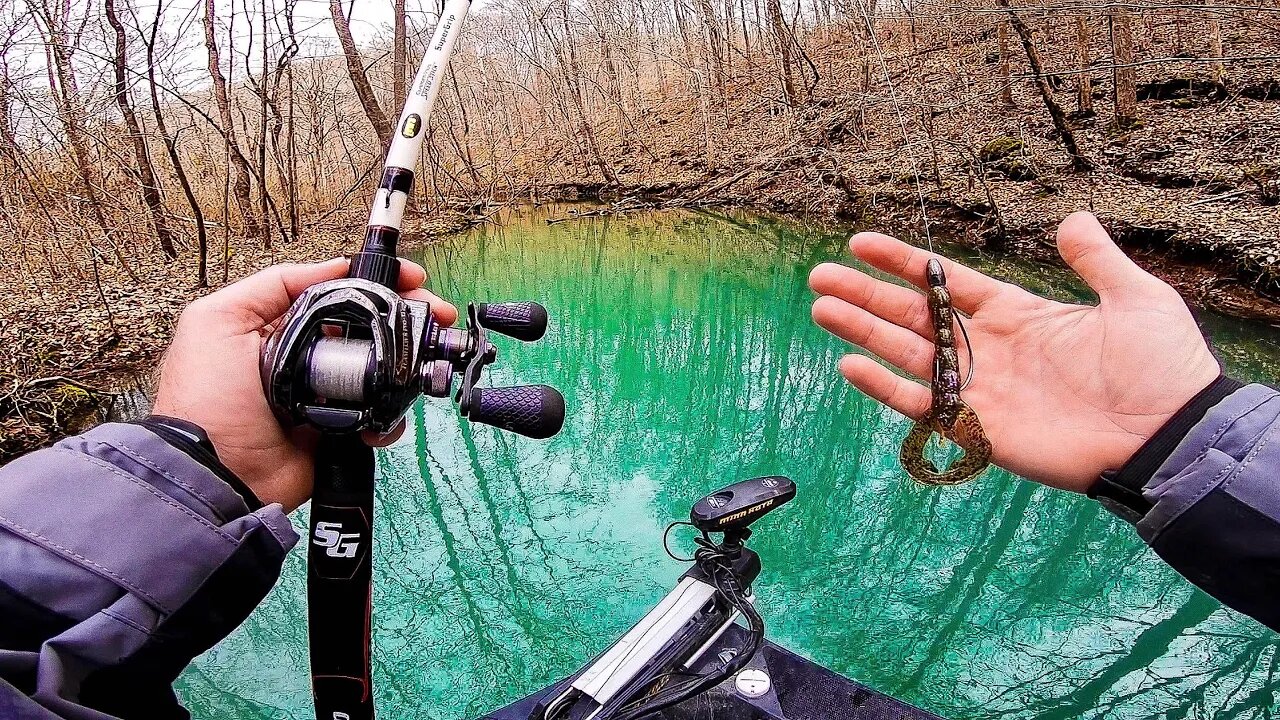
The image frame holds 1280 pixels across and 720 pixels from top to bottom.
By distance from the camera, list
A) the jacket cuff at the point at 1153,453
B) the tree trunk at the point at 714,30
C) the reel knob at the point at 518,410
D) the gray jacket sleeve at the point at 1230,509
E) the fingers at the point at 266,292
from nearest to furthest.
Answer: the gray jacket sleeve at the point at 1230,509
the reel knob at the point at 518,410
the jacket cuff at the point at 1153,453
the fingers at the point at 266,292
the tree trunk at the point at 714,30

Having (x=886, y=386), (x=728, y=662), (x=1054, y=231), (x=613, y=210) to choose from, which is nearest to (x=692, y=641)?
(x=728, y=662)

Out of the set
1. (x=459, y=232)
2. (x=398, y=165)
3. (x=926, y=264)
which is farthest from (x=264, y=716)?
(x=459, y=232)

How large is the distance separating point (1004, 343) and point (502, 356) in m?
3.92

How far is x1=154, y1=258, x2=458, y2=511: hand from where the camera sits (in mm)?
1297

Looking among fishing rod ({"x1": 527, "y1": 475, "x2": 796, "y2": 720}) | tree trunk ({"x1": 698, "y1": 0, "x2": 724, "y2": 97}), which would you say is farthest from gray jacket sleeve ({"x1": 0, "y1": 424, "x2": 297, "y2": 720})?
tree trunk ({"x1": 698, "y1": 0, "x2": 724, "y2": 97})

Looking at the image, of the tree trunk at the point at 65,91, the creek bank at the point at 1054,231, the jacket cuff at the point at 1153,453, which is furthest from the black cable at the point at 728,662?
the tree trunk at the point at 65,91

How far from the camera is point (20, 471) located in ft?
3.17

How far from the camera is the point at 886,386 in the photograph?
1793mm

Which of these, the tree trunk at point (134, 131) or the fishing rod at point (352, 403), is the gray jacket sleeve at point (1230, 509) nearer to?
the fishing rod at point (352, 403)

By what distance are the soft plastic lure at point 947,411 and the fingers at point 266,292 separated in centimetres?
139

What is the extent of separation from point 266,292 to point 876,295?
146 cm

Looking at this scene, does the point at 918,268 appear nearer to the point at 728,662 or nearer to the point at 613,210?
the point at 728,662

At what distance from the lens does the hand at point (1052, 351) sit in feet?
4.66

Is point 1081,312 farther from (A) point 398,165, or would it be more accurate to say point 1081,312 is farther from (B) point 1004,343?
(A) point 398,165
